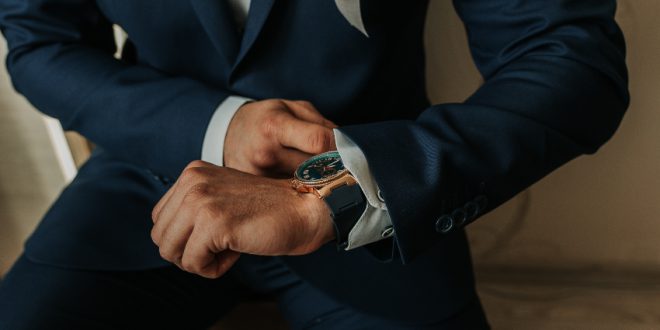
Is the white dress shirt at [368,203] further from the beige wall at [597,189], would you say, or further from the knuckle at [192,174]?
the beige wall at [597,189]

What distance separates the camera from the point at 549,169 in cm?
75

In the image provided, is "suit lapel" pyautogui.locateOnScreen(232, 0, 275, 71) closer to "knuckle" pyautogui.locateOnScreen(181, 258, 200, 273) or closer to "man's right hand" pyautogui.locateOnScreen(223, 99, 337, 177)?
"man's right hand" pyautogui.locateOnScreen(223, 99, 337, 177)

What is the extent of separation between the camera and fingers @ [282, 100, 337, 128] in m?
0.74

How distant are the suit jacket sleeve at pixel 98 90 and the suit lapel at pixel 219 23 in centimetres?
6

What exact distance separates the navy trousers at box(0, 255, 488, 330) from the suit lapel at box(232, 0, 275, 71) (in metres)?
0.32

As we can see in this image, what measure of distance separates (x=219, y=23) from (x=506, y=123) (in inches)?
14.8

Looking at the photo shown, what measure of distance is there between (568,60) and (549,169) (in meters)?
0.13

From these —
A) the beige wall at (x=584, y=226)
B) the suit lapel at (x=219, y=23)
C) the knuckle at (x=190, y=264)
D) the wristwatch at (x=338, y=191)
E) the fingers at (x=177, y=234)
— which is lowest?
the beige wall at (x=584, y=226)

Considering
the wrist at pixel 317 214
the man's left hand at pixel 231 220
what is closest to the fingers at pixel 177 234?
the man's left hand at pixel 231 220

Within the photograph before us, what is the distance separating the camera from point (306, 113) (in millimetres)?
745

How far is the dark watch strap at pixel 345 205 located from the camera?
0.63m

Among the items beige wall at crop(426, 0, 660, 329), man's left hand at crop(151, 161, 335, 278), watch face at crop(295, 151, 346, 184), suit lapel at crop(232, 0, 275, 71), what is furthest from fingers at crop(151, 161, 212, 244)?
beige wall at crop(426, 0, 660, 329)

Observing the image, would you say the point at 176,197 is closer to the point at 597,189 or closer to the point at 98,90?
the point at 98,90

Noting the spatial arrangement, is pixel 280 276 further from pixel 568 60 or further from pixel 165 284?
pixel 568 60
